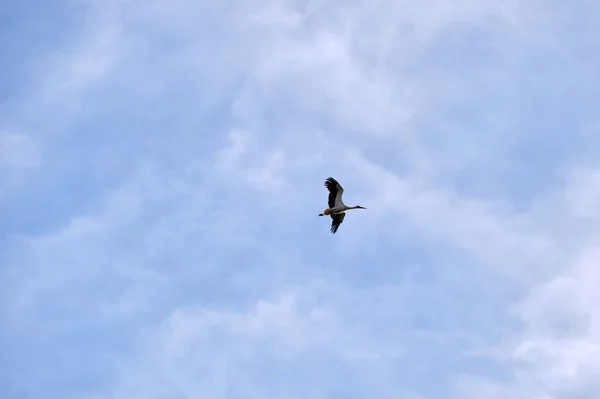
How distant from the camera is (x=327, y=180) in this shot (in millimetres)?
165250

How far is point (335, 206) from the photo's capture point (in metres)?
168

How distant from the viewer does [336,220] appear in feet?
559

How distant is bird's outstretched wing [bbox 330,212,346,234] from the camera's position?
17025 centimetres

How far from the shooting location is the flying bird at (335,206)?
542 feet

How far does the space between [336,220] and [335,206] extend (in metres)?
3.41

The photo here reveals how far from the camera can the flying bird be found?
165 m

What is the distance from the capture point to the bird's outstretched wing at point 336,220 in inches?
6703

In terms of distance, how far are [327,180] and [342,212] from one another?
6.76m

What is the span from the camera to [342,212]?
559ft
